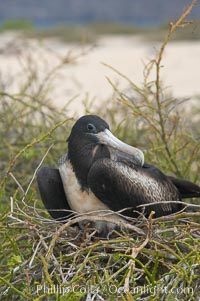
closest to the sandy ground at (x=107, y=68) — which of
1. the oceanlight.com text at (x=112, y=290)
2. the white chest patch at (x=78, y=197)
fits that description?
the white chest patch at (x=78, y=197)

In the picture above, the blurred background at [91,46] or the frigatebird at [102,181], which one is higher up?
the blurred background at [91,46]

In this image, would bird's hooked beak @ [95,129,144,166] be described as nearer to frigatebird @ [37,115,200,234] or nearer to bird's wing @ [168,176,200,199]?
frigatebird @ [37,115,200,234]

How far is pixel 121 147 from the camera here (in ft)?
10.5

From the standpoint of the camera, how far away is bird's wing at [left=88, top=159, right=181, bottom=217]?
313cm

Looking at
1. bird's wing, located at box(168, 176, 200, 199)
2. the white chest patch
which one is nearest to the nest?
the white chest patch

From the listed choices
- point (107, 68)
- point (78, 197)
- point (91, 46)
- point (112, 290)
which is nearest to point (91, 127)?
point (78, 197)

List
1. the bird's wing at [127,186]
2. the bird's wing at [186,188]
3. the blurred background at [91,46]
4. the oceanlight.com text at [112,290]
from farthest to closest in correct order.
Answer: the blurred background at [91,46] → the bird's wing at [186,188] → the bird's wing at [127,186] → the oceanlight.com text at [112,290]

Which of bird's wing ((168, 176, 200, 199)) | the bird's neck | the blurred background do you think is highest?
the blurred background

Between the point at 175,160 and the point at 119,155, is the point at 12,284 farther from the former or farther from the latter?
the point at 175,160

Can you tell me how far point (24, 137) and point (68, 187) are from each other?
133 cm

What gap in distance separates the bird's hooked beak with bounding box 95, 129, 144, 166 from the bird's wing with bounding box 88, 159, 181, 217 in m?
0.05

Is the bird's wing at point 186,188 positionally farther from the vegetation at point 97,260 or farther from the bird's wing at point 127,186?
the vegetation at point 97,260

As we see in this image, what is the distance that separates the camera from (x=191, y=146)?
423cm

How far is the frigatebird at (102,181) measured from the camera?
315cm
